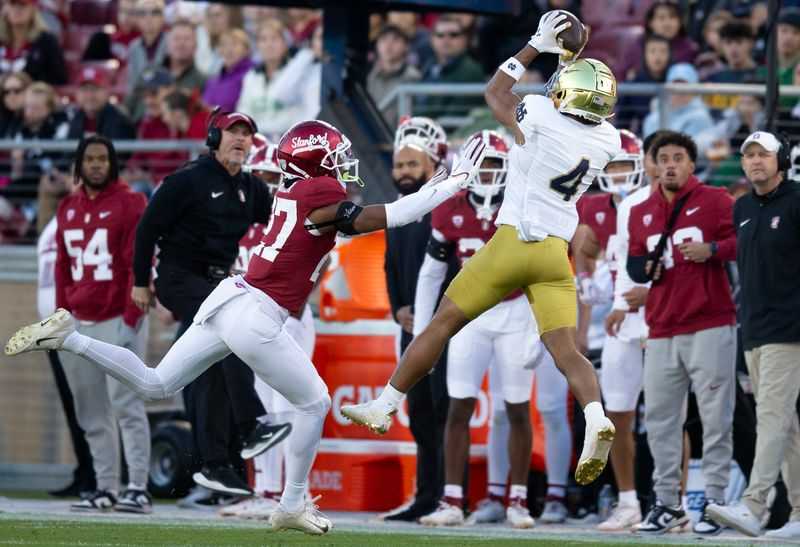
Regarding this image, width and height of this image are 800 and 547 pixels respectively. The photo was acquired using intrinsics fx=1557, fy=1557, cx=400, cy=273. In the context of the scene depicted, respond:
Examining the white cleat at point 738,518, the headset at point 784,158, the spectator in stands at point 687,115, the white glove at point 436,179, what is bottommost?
the white cleat at point 738,518

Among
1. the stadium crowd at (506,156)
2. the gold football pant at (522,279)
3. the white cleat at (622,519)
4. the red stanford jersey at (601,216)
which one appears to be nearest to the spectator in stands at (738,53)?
the stadium crowd at (506,156)

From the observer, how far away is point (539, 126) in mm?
7504

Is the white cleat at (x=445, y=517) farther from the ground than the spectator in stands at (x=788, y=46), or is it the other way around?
the spectator in stands at (x=788, y=46)

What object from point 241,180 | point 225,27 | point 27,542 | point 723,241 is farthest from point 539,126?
point 225,27

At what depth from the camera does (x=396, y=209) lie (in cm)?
728

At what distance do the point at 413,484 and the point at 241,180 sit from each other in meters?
2.33

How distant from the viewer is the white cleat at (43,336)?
293 inches

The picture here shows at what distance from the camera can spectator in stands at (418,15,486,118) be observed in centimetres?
1287

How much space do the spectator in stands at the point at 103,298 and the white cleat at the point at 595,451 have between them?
350cm

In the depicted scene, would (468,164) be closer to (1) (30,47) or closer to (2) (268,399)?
(2) (268,399)

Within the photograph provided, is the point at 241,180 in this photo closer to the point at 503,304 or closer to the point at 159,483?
the point at 503,304

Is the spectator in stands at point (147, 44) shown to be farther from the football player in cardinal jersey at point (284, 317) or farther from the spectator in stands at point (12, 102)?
the football player in cardinal jersey at point (284, 317)

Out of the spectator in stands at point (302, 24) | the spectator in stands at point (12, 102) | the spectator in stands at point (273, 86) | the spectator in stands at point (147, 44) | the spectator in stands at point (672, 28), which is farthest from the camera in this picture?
the spectator in stands at point (147, 44)

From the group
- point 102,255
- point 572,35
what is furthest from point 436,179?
point 102,255
